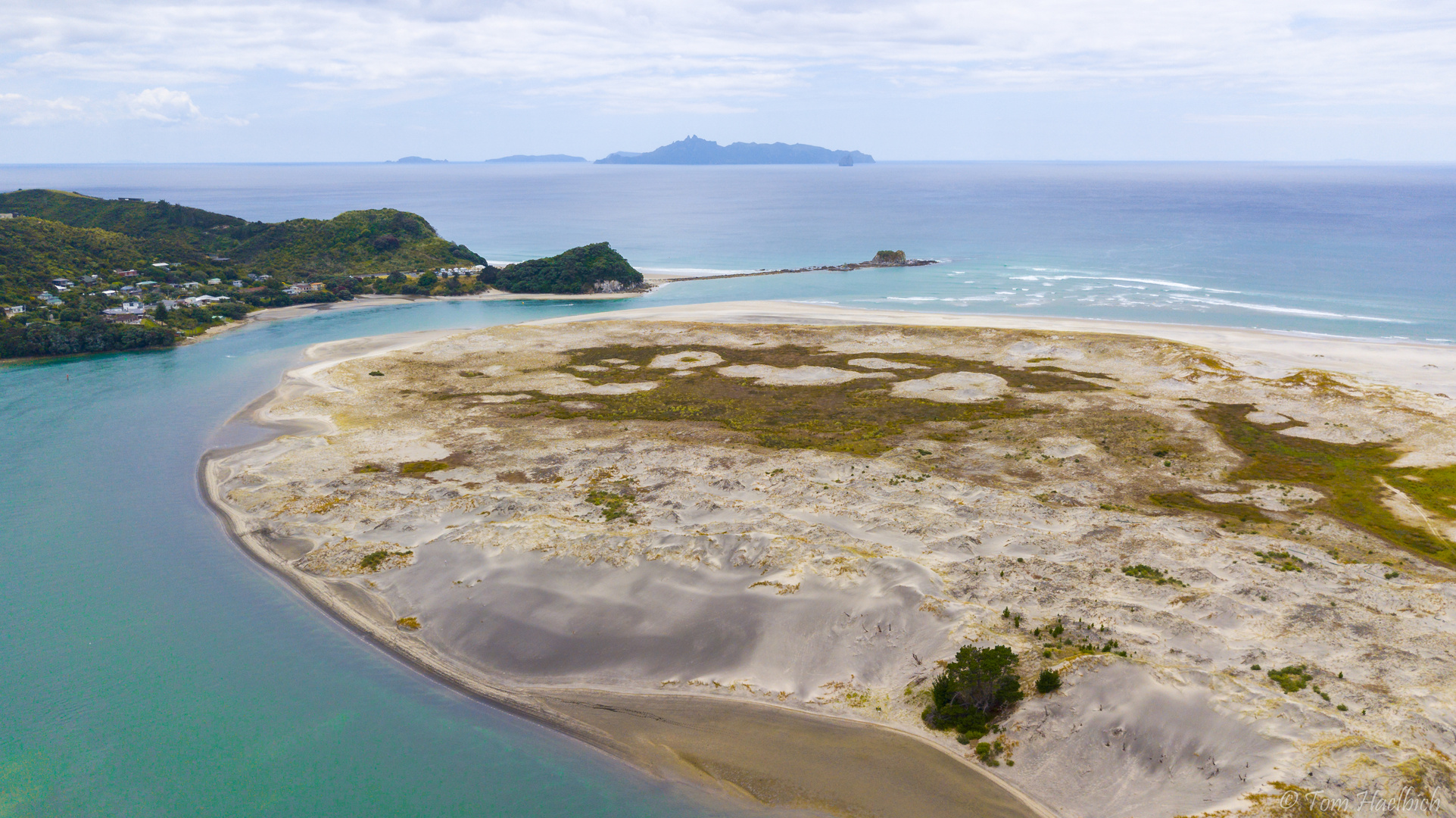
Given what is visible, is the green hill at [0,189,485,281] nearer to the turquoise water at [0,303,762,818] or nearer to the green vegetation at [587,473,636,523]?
the turquoise water at [0,303,762,818]

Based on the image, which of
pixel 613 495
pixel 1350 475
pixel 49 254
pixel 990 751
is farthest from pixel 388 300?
pixel 1350 475

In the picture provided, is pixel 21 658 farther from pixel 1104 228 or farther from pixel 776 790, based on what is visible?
pixel 1104 228

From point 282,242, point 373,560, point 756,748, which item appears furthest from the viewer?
point 282,242

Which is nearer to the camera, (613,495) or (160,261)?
(613,495)

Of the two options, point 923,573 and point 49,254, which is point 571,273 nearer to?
point 49,254

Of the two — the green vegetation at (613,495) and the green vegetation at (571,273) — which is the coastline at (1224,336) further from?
the green vegetation at (613,495)

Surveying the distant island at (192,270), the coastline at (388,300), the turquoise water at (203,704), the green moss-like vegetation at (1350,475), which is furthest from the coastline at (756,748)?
the coastline at (388,300)

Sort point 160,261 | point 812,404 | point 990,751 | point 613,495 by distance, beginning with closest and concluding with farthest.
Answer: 1. point 990,751
2. point 613,495
3. point 812,404
4. point 160,261
